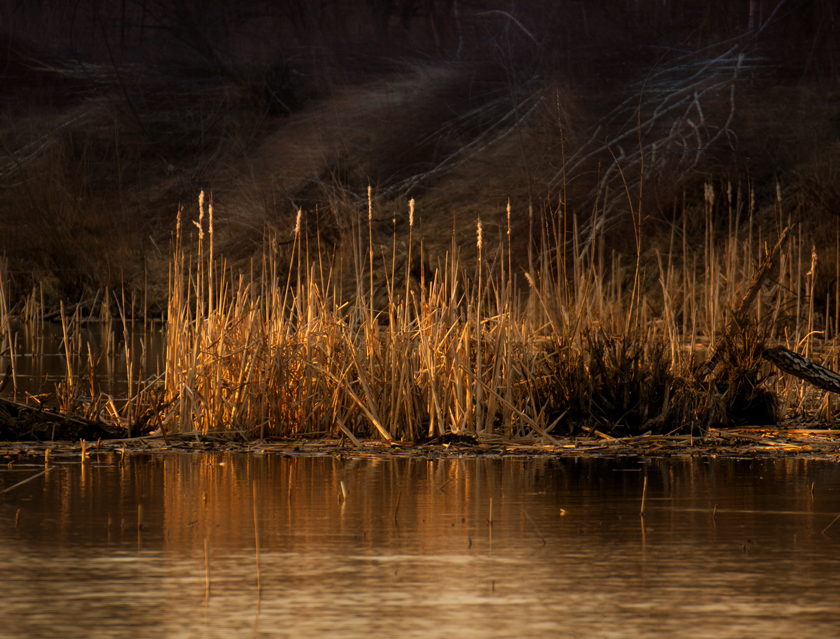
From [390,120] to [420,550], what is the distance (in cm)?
3042

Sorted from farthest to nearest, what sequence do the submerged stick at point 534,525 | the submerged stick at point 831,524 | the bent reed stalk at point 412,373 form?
the bent reed stalk at point 412,373 < the submerged stick at point 831,524 < the submerged stick at point 534,525

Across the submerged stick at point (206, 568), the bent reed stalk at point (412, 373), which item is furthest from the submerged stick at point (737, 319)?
the submerged stick at point (206, 568)

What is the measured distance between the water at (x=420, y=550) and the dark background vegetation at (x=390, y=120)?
38.5 ft

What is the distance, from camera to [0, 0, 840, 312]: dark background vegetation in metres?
26.4

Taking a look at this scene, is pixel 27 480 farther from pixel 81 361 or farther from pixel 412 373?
pixel 81 361

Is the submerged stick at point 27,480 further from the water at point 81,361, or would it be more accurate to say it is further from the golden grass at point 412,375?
the water at point 81,361

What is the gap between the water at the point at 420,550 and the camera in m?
4.26

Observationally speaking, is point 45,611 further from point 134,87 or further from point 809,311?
point 134,87

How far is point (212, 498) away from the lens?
21.8 feet

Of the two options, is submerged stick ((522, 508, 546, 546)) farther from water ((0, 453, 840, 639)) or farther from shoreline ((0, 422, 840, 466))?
shoreline ((0, 422, 840, 466))

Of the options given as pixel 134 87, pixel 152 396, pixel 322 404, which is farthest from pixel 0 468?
pixel 134 87

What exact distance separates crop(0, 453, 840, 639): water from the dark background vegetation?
38.5ft

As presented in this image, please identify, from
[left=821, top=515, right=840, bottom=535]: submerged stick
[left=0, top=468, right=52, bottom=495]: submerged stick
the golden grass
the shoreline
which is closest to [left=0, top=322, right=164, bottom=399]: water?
the golden grass

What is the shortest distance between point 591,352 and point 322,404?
1.83 m
